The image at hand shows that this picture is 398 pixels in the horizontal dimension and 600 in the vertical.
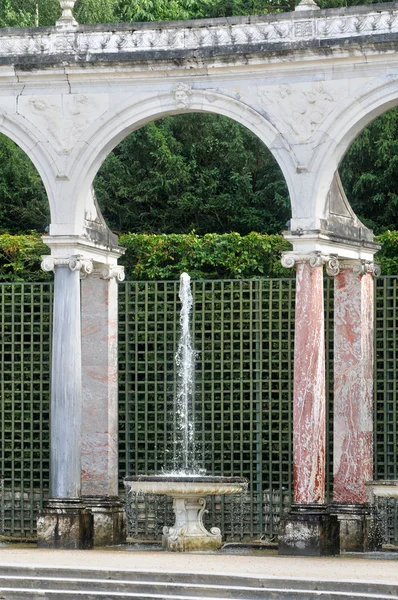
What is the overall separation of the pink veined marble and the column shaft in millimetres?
3862

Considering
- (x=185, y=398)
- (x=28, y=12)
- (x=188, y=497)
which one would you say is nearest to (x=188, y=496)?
(x=188, y=497)

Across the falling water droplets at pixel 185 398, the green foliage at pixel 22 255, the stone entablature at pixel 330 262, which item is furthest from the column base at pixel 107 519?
the green foliage at pixel 22 255

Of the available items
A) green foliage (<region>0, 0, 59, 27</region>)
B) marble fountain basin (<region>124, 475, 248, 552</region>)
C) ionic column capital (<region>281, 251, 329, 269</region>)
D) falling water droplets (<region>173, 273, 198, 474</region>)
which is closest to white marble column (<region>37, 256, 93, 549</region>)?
marble fountain basin (<region>124, 475, 248, 552</region>)

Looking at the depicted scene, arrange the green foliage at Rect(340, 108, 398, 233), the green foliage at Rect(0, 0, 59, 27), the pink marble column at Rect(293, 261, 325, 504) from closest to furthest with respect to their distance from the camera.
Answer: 1. the pink marble column at Rect(293, 261, 325, 504)
2. the green foliage at Rect(340, 108, 398, 233)
3. the green foliage at Rect(0, 0, 59, 27)

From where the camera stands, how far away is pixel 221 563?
66.2 feet

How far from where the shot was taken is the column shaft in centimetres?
2334

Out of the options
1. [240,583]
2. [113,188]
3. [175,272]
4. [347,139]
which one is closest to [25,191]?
[113,188]

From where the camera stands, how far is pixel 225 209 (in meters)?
33.7

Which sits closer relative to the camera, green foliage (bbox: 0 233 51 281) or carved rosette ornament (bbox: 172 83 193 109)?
carved rosette ornament (bbox: 172 83 193 109)

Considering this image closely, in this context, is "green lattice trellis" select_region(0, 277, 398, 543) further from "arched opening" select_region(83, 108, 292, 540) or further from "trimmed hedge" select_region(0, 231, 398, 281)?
"trimmed hedge" select_region(0, 231, 398, 281)

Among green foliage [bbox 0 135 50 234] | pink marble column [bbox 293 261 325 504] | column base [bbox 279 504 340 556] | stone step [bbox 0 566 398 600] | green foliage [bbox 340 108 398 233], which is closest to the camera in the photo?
stone step [bbox 0 566 398 600]

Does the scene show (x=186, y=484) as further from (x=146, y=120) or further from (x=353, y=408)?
(x=146, y=120)

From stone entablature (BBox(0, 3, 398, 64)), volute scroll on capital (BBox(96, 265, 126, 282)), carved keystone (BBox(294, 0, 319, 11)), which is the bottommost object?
volute scroll on capital (BBox(96, 265, 126, 282))

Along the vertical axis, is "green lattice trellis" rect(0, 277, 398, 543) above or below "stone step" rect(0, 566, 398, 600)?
above
